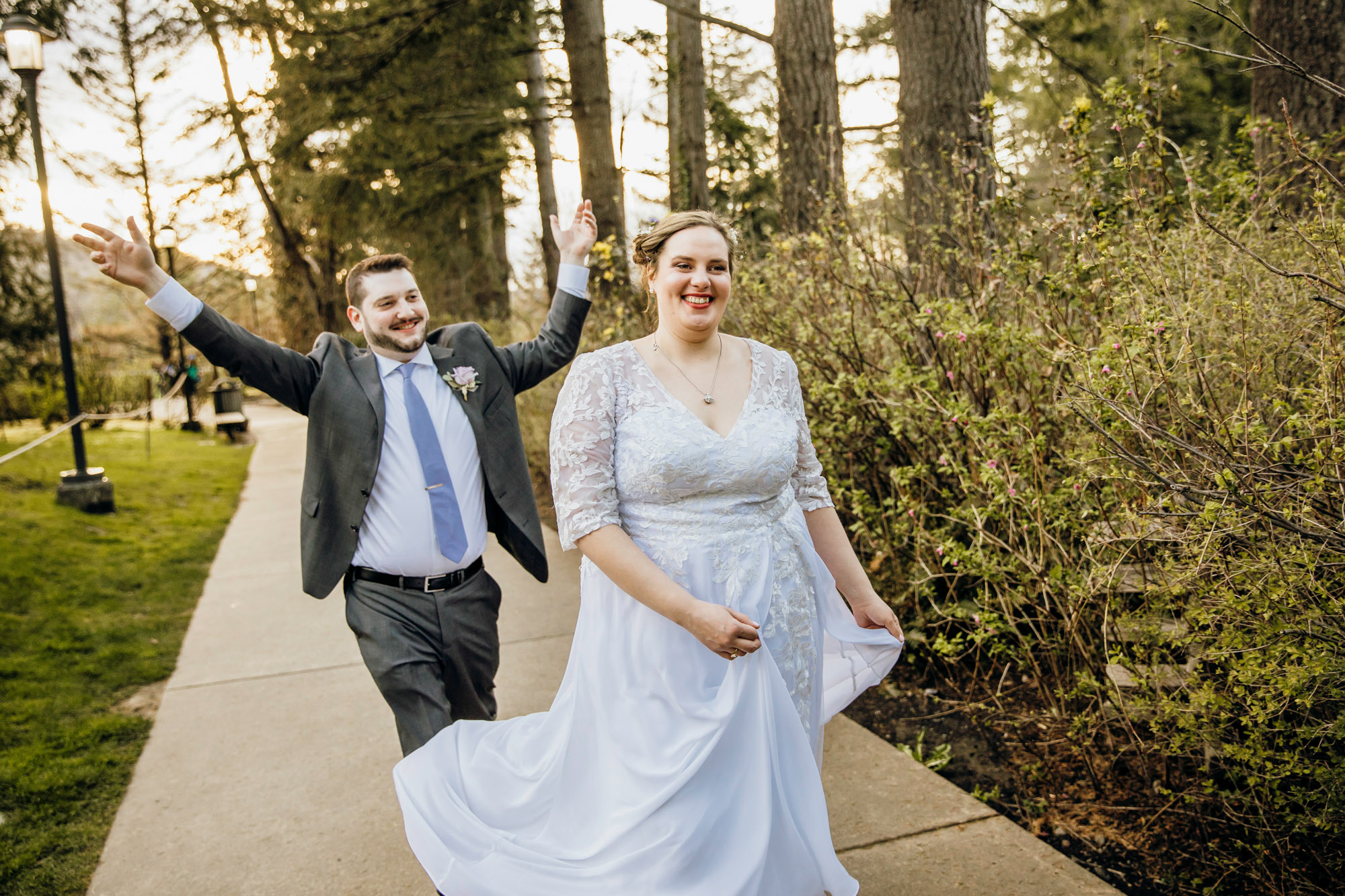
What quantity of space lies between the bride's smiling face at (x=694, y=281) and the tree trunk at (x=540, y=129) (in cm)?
979

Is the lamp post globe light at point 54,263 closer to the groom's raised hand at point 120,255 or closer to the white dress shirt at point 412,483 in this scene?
the groom's raised hand at point 120,255

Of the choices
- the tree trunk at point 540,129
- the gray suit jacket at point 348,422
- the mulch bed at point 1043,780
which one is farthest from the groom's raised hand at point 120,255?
the tree trunk at point 540,129

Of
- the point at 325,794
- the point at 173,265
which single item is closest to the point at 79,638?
the point at 325,794

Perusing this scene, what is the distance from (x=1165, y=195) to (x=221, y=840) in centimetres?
449

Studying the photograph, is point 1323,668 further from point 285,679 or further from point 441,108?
point 441,108

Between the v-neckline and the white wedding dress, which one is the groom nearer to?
the white wedding dress

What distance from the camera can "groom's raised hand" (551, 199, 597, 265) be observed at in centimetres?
371

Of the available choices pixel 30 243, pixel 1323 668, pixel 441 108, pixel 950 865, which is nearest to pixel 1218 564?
pixel 1323 668

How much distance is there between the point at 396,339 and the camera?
3301mm

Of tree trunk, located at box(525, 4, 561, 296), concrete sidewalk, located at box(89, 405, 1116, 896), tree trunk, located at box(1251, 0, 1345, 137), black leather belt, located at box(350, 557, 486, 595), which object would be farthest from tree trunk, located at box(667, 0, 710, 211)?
black leather belt, located at box(350, 557, 486, 595)

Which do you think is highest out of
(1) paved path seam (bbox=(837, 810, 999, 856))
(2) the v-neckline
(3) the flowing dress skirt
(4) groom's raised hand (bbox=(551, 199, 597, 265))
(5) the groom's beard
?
(4) groom's raised hand (bbox=(551, 199, 597, 265))

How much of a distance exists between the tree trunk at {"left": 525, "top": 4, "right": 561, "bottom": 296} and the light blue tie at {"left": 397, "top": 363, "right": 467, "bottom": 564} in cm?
908

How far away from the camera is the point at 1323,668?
2301 millimetres

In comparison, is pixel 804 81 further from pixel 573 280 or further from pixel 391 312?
pixel 391 312
